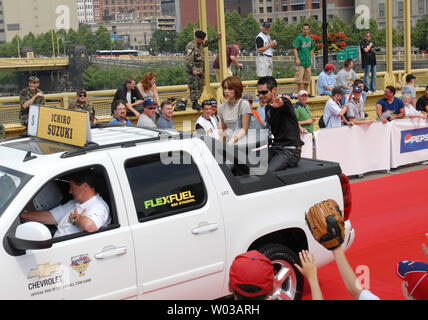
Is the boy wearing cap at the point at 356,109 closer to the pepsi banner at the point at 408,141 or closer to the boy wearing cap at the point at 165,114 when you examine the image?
the pepsi banner at the point at 408,141

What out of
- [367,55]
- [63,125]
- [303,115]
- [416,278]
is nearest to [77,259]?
[63,125]

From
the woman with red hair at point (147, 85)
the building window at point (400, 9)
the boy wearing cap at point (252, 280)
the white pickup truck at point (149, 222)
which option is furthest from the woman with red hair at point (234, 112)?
the building window at point (400, 9)

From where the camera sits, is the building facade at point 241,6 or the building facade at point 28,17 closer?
the building facade at point 28,17

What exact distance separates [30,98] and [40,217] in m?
6.37

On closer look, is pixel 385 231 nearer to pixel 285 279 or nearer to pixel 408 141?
pixel 285 279

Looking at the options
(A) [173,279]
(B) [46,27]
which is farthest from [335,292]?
(B) [46,27]

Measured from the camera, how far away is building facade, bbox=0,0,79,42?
93.0m

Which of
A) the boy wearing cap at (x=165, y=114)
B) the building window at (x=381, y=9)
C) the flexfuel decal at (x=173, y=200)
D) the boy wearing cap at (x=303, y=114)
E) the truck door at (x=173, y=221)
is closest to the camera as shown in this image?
the truck door at (x=173, y=221)

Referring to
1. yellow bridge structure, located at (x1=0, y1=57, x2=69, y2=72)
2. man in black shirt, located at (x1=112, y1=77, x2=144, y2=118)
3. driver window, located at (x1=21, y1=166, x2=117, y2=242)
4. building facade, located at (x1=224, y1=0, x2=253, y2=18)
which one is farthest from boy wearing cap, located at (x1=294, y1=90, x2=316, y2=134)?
building facade, located at (x1=224, y1=0, x2=253, y2=18)

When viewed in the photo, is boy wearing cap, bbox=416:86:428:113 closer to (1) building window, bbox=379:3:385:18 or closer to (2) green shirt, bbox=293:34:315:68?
(2) green shirt, bbox=293:34:315:68

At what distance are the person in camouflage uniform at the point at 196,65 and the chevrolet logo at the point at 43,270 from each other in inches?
368

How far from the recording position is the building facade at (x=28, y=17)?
305 ft

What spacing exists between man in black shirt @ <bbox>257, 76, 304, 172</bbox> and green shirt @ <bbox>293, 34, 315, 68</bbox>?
9.66m
